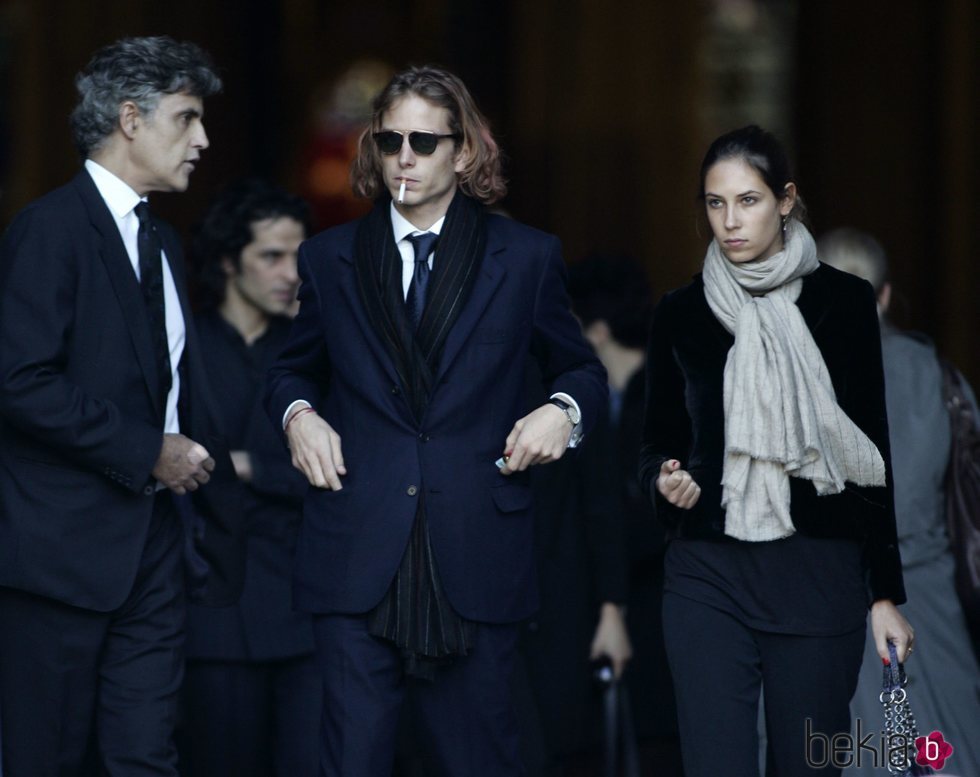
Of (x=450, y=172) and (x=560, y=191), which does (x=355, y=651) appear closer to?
(x=450, y=172)

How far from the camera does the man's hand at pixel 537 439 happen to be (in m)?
4.03

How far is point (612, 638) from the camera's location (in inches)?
235

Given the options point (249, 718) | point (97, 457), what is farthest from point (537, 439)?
point (249, 718)

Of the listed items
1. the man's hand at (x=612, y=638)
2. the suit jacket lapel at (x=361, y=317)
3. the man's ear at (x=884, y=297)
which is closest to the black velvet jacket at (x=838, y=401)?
the suit jacket lapel at (x=361, y=317)

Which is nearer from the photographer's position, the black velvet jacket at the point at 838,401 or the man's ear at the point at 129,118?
the black velvet jacket at the point at 838,401

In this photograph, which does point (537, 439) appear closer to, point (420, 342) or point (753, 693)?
point (420, 342)

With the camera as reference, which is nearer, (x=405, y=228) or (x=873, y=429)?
(x=873, y=429)

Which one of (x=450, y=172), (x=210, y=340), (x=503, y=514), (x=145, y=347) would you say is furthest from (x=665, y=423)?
(x=210, y=340)

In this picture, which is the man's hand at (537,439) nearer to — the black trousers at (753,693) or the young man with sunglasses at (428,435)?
the young man with sunglasses at (428,435)

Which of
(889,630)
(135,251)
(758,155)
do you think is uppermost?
(758,155)

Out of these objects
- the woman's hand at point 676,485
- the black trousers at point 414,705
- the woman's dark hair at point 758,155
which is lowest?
the black trousers at point 414,705

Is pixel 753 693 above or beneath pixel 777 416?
beneath

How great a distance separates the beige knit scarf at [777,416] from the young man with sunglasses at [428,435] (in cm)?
37

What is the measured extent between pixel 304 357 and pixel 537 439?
2.38 ft
